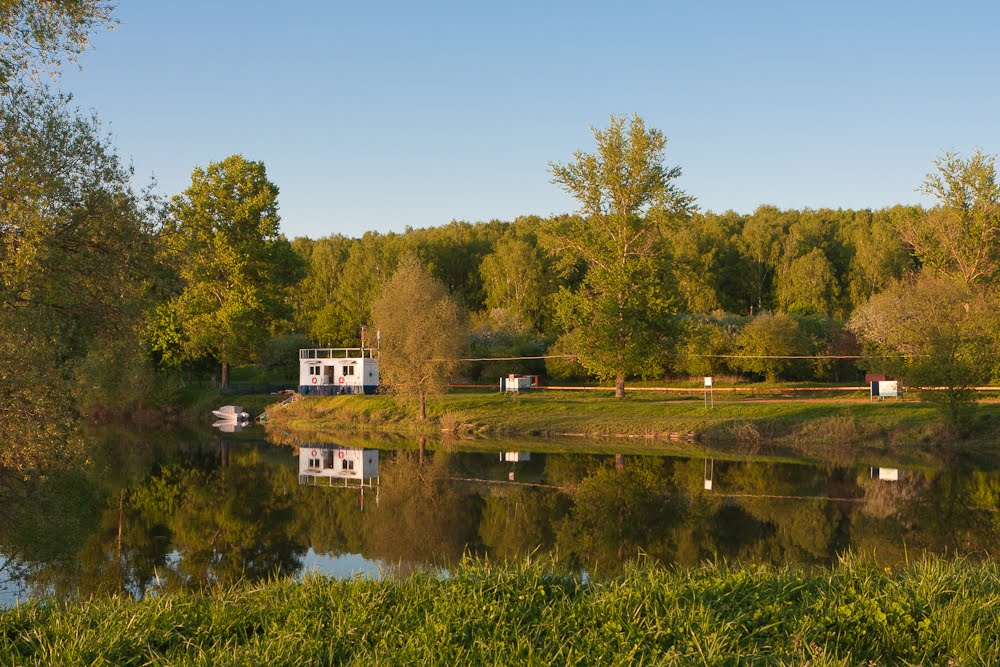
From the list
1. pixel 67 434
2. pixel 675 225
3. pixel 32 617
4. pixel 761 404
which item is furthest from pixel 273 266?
pixel 32 617

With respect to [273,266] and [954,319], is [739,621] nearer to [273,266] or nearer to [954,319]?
[954,319]

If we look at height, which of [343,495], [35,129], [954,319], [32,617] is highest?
[35,129]

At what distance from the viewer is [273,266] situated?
56.5m

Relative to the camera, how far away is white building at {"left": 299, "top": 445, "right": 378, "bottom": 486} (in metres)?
26.8

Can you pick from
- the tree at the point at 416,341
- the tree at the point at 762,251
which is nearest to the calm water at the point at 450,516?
the tree at the point at 416,341

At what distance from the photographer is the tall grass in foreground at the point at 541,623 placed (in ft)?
22.2

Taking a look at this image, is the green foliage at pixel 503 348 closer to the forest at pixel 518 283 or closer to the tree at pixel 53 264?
the forest at pixel 518 283

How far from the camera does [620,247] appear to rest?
42.1 meters

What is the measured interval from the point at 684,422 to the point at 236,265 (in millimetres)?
31468

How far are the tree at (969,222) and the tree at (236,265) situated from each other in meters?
39.2

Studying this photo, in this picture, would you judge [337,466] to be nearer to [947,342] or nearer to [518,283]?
[947,342]

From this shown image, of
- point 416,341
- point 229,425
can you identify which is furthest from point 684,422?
point 229,425

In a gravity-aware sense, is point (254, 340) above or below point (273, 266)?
below

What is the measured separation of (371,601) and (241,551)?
30.2ft
